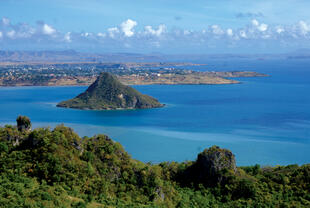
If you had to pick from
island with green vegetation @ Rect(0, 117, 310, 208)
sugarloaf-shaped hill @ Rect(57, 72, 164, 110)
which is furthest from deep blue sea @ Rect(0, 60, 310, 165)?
island with green vegetation @ Rect(0, 117, 310, 208)

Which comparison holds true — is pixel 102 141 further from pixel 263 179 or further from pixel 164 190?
pixel 263 179

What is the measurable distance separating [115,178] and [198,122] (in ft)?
172

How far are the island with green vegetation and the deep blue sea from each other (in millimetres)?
22077

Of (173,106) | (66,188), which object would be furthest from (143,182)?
(173,106)

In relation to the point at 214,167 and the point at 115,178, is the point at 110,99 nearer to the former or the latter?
the point at 214,167

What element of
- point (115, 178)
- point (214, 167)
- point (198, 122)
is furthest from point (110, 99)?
point (115, 178)

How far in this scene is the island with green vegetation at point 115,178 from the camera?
912 inches

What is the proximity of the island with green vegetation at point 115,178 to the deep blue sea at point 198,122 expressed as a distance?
72.4 feet

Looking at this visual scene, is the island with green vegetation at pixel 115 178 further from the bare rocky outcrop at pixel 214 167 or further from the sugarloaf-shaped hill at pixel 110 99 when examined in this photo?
the sugarloaf-shaped hill at pixel 110 99

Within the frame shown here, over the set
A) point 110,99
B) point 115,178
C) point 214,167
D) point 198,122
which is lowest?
point 198,122

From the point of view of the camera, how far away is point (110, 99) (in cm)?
10225

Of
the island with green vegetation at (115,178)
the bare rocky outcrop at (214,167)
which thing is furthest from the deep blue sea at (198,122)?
the island with green vegetation at (115,178)

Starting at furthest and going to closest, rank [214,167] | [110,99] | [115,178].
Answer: [110,99]
[214,167]
[115,178]

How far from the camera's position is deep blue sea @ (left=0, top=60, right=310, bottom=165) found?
182 ft
